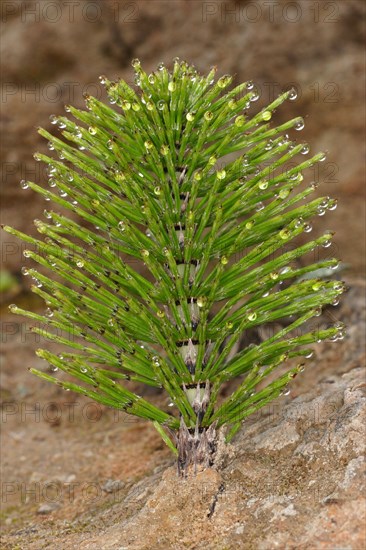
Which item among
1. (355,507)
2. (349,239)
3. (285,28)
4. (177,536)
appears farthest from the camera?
(285,28)

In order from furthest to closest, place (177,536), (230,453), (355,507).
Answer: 1. (230,453)
2. (177,536)
3. (355,507)

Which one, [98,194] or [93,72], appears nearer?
[98,194]

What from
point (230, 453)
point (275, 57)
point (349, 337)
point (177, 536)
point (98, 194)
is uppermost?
point (275, 57)

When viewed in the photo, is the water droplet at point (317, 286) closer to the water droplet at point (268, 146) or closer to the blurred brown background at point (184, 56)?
the water droplet at point (268, 146)

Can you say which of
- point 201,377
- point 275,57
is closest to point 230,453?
point 201,377

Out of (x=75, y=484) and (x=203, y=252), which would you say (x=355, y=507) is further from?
(x=75, y=484)

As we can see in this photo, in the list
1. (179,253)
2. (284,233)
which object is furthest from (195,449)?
(284,233)

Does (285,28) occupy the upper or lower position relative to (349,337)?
upper
